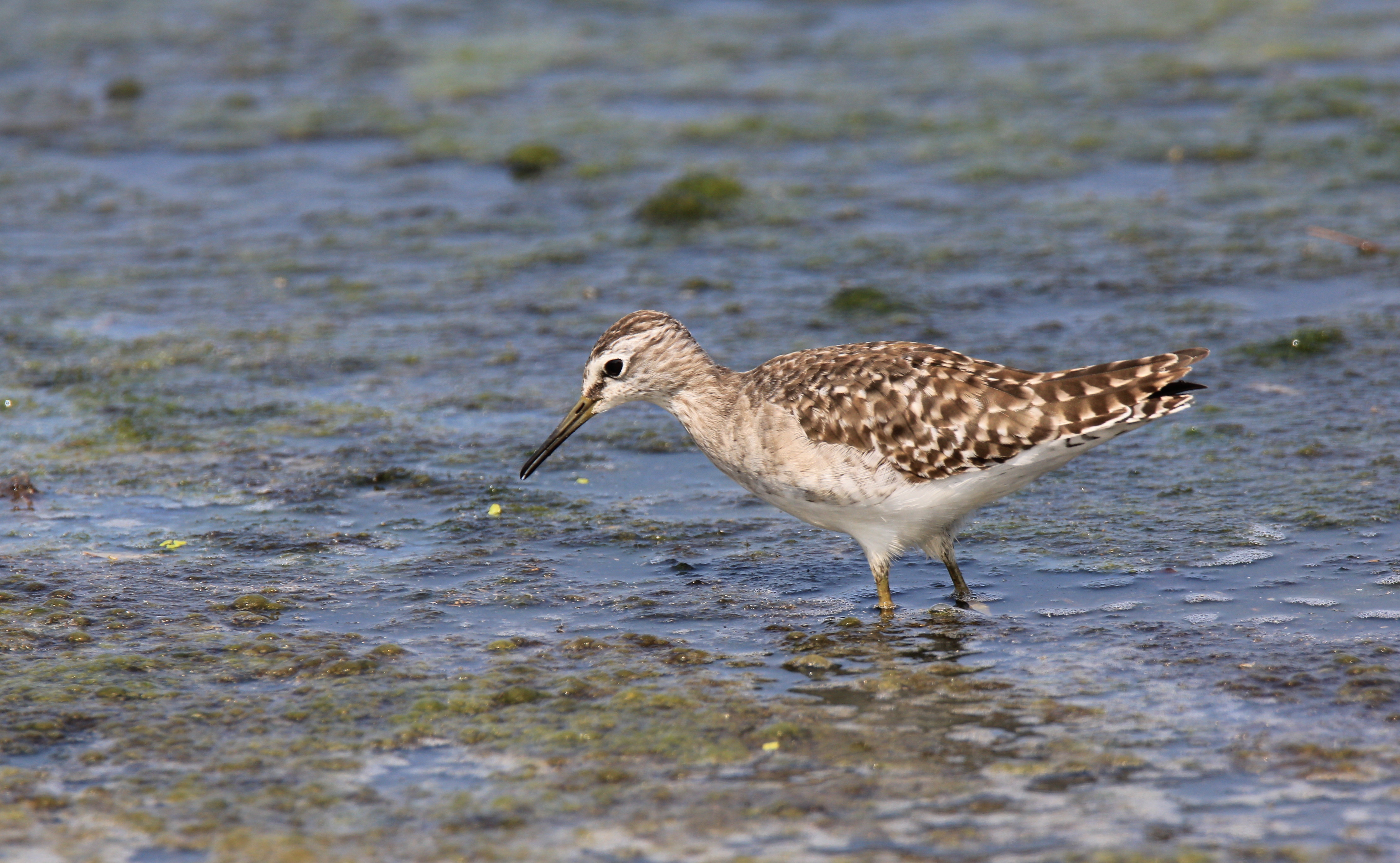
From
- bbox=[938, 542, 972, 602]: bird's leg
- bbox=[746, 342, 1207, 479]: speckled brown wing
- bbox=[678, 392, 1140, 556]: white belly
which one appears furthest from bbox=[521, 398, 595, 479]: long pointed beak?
bbox=[938, 542, 972, 602]: bird's leg

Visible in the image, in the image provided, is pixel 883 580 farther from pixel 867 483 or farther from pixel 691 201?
pixel 691 201

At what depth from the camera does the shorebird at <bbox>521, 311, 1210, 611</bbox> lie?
22.8 ft

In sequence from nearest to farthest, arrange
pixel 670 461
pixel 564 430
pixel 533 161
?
pixel 564 430 → pixel 670 461 → pixel 533 161

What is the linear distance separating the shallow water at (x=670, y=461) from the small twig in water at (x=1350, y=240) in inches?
6.1

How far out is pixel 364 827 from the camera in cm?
541

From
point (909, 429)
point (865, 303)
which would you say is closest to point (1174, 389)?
point (909, 429)

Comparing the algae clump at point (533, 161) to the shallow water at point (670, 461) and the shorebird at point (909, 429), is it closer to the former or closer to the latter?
the shallow water at point (670, 461)

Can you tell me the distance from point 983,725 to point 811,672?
0.85 metres

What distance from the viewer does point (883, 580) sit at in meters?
7.30

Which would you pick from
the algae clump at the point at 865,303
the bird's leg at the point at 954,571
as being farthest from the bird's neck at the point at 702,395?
the algae clump at the point at 865,303

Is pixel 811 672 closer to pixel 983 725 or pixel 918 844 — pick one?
pixel 983 725

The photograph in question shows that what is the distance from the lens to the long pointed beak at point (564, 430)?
7.86 metres

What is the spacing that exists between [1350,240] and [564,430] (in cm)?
543

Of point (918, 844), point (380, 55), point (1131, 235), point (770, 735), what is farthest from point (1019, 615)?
point (380, 55)
